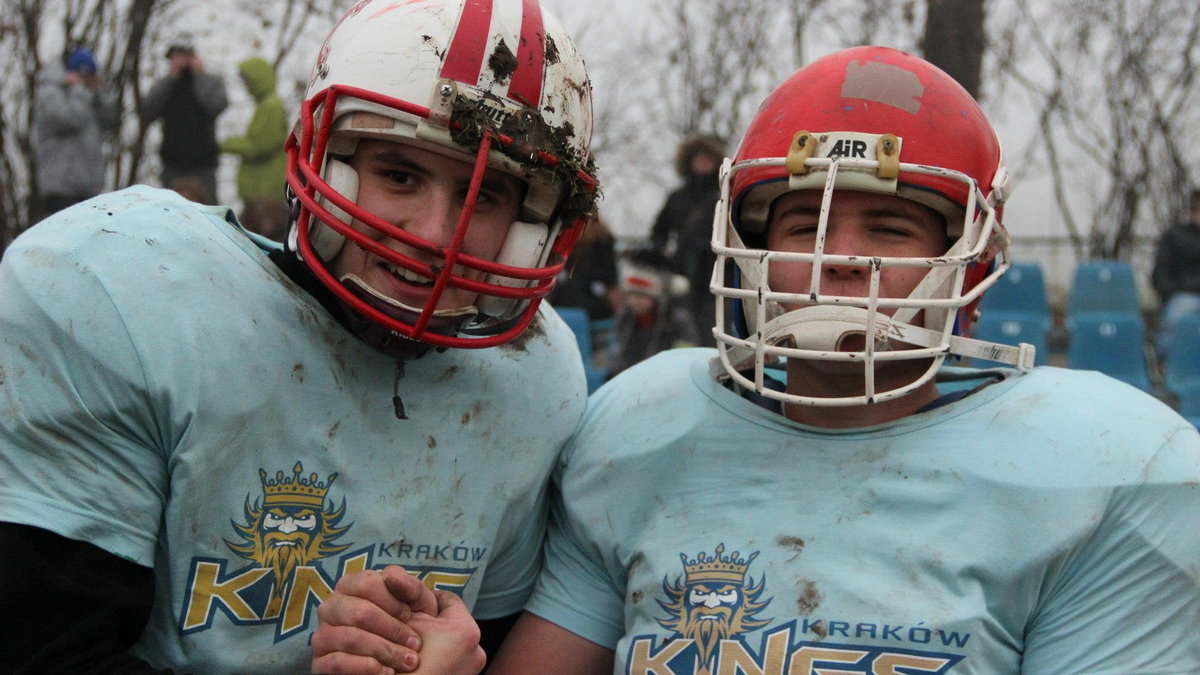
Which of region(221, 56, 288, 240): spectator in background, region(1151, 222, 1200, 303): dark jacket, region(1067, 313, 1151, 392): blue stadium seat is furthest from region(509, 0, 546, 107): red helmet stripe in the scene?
region(1151, 222, 1200, 303): dark jacket

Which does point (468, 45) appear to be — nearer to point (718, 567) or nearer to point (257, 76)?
point (718, 567)

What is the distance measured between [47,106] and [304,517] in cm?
594

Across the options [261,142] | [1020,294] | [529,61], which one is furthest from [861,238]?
[1020,294]

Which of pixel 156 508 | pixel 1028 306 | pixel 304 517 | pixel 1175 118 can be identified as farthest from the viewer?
pixel 1175 118

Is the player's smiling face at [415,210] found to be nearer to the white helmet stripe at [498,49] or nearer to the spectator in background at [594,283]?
the white helmet stripe at [498,49]

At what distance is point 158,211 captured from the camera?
6.86 ft

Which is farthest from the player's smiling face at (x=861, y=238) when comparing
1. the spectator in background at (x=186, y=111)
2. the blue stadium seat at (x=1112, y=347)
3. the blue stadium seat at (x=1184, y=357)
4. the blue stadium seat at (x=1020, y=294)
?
the blue stadium seat at (x=1020, y=294)

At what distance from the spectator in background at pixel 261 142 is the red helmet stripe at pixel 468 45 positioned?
5453 mm

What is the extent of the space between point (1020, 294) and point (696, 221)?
8.11 ft

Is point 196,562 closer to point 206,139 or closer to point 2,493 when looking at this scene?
point 2,493

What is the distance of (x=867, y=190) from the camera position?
2.19 m

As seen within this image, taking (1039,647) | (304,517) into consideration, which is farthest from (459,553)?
(1039,647)

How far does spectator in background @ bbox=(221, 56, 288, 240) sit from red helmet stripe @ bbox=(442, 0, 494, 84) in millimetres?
5453

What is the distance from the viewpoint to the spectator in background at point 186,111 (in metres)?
7.61
